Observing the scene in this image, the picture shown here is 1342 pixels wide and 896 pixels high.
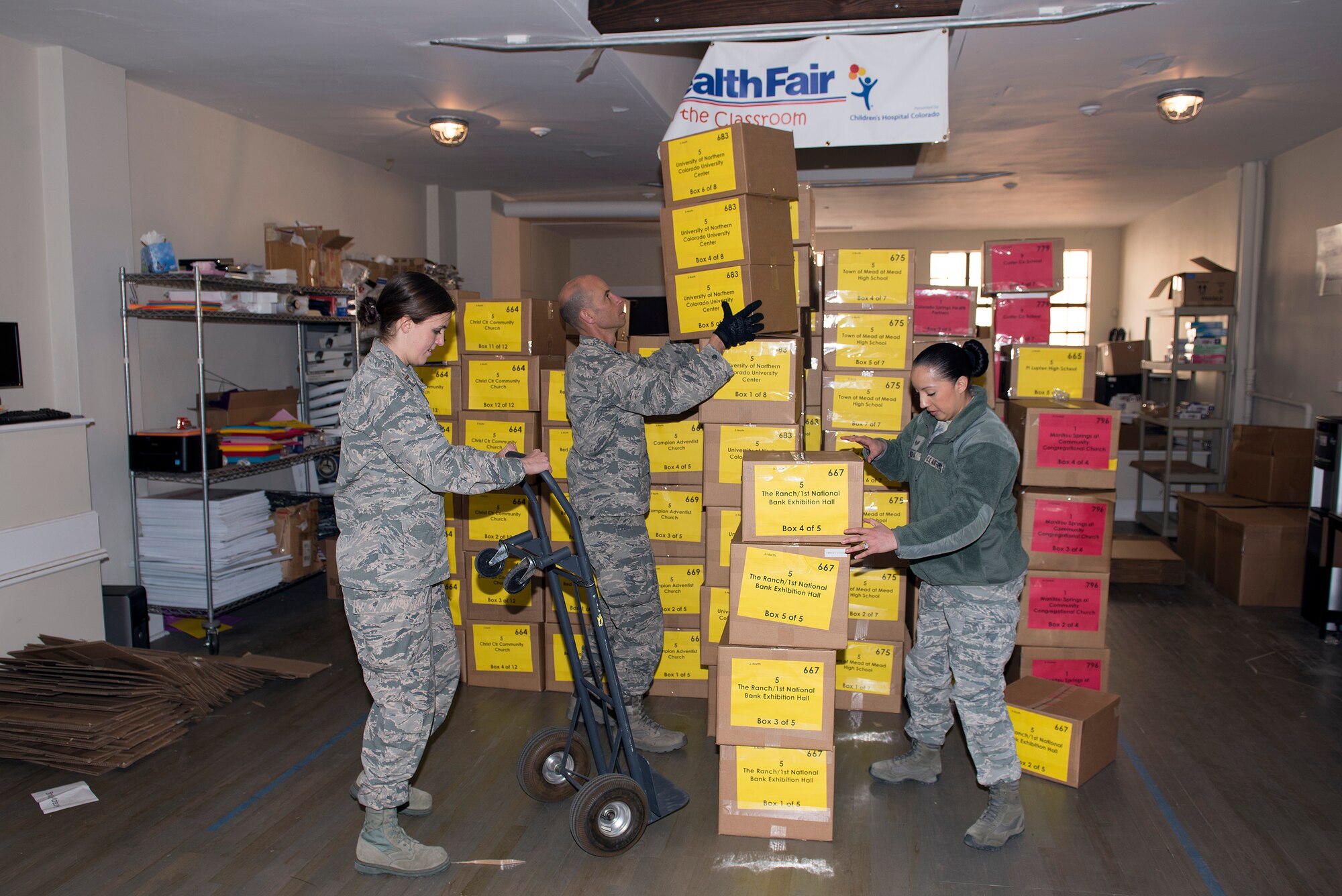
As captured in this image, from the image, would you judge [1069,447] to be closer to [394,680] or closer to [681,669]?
[681,669]

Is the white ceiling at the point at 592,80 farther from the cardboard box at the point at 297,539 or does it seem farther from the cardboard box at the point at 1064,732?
the cardboard box at the point at 1064,732

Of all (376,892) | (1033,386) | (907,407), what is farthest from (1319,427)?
(376,892)

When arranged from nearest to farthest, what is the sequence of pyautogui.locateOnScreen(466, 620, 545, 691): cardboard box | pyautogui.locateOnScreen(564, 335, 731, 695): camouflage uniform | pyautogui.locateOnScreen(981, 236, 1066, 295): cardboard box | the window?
pyautogui.locateOnScreen(564, 335, 731, 695): camouflage uniform → pyautogui.locateOnScreen(466, 620, 545, 691): cardboard box → pyautogui.locateOnScreen(981, 236, 1066, 295): cardboard box → the window

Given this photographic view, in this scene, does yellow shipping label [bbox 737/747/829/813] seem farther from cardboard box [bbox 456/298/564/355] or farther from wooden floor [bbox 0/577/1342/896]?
cardboard box [bbox 456/298/564/355]

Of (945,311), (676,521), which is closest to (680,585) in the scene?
(676,521)

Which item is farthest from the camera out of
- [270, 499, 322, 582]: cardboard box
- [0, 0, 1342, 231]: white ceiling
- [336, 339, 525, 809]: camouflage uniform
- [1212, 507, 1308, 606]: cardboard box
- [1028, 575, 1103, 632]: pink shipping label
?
[1212, 507, 1308, 606]: cardboard box

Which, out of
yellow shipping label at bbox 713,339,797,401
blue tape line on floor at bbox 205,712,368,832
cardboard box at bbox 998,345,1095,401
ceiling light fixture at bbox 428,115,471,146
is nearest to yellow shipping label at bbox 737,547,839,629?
yellow shipping label at bbox 713,339,797,401

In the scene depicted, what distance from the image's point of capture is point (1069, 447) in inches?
130

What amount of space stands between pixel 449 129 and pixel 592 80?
46.8 inches

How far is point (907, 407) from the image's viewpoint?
11.3ft

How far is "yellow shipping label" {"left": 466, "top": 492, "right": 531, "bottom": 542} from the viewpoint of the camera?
3824mm

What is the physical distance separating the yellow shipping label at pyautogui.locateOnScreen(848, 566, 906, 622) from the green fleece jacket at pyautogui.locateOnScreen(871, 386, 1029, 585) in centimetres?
71

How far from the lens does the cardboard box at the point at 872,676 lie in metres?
3.52

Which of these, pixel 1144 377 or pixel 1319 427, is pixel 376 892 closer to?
pixel 1319 427
